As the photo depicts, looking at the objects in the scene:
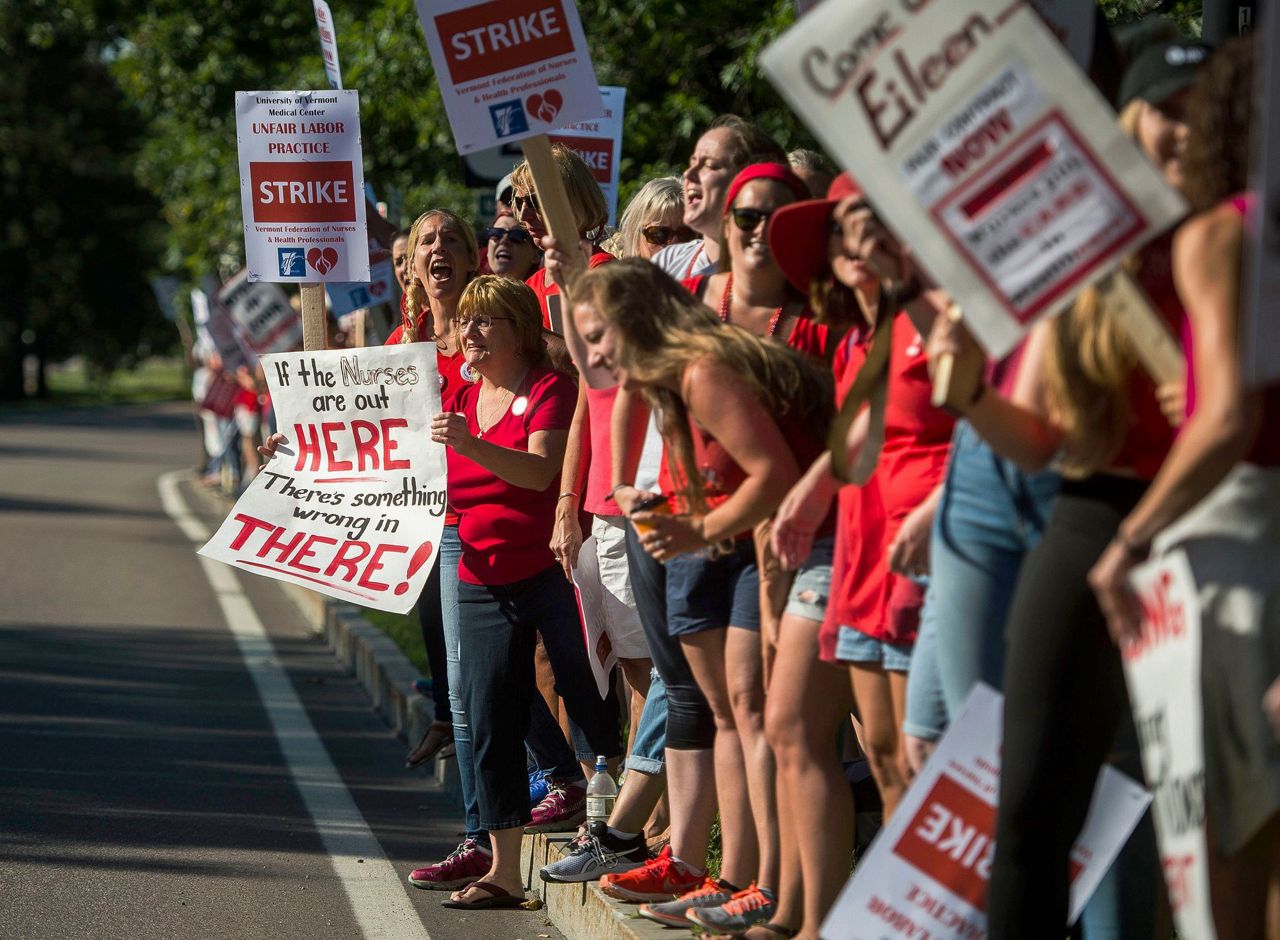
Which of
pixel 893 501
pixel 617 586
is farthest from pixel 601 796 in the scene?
pixel 893 501

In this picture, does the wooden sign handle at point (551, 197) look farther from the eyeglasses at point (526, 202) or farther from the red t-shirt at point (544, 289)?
the red t-shirt at point (544, 289)

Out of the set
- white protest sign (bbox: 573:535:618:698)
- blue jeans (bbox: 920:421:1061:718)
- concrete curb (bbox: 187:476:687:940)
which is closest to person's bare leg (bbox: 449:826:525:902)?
concrete curb (bbox: 187:476:687:940)

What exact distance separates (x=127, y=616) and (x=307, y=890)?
24.4ft

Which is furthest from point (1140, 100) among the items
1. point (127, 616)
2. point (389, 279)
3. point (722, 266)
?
point (127, 616)

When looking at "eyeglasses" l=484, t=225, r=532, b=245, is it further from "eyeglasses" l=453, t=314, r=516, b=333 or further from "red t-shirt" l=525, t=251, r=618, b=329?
"eyeglasses" l=453, t=314, r=516, b=333

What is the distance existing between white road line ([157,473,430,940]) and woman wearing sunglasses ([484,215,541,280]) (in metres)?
2.08

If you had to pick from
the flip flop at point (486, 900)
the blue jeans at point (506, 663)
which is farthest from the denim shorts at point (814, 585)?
the flip flop at point (486, 900)

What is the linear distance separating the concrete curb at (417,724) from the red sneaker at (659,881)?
0.04m

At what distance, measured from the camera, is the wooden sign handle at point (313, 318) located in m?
7.06

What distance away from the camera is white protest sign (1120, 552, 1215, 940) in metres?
3.10

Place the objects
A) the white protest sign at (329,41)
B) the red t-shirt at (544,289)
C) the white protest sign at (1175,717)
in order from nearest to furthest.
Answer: the white protest sign at (1175,717), the red t-shirt at (544,289), the white protest sign at (329,41)

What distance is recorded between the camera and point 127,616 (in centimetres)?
1324

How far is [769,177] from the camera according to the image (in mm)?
4734

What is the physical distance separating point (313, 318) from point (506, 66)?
70.5 inches
